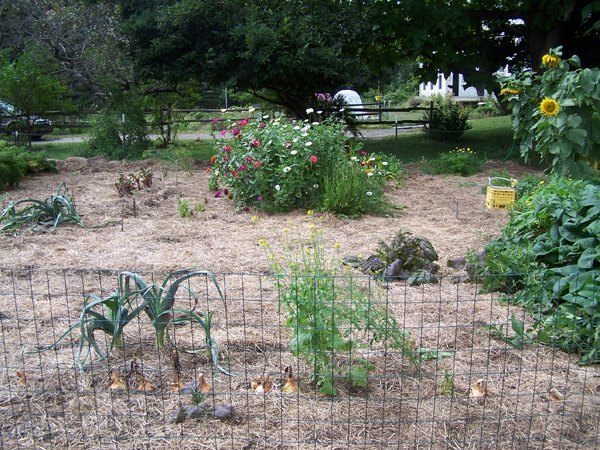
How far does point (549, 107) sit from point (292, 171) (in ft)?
9.51

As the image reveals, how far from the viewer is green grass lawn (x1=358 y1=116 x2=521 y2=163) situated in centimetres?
1345

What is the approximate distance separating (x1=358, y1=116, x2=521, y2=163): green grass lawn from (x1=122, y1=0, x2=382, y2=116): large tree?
2276 millimetres

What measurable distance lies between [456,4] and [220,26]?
4400 millimetres

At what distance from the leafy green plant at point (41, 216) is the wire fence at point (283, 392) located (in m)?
2.85

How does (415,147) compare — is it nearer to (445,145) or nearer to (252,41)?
(445,145)

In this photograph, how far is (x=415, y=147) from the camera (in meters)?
15.1

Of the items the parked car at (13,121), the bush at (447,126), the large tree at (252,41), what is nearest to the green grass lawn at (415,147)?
the bush at (447,126)

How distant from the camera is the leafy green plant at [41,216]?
6734 mm

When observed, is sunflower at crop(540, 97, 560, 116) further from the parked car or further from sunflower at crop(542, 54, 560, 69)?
the parked car

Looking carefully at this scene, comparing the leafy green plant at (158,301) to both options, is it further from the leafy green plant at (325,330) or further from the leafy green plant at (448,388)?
the leafy green plant at (448,388)

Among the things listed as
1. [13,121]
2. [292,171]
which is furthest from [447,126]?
[13,121]

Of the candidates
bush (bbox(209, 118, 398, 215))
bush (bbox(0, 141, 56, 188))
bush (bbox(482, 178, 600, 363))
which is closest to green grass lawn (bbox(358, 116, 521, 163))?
A: bush (bbox(209, 118, 398, 215))

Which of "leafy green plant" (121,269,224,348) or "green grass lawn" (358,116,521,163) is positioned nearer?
"leafy green plant" (121,269,224,348)

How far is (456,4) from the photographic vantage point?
41.5ft
